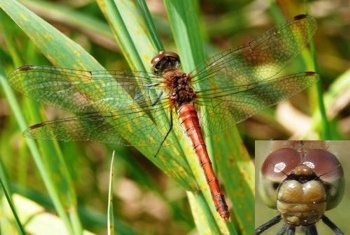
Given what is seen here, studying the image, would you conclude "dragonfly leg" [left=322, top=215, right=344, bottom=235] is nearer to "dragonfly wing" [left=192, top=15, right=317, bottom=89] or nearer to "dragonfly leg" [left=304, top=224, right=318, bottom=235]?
"dragonfly leg" [left=304, top=224, right=318, bottom=235]

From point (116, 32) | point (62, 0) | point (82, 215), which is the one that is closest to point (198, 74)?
point (116, 32)

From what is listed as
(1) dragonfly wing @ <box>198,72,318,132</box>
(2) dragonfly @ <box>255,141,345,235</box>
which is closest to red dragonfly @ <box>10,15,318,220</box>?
(1) dragonfly wing @ <box>198,72,318,132</box>

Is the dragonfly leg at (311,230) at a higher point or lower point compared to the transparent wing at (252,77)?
lower

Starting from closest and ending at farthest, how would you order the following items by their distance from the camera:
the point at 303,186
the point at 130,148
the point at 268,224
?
the point at 303,186 → the point at 268,224 → the point at 130,148

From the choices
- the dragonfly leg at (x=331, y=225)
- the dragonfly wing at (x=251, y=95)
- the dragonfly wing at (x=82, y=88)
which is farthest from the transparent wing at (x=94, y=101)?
the dragonfly leg at (x=331, y=225)

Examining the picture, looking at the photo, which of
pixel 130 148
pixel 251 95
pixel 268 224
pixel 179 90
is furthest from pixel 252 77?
pixel 130 148

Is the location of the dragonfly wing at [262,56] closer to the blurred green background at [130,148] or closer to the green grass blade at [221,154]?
the green grass blade at [221,154]

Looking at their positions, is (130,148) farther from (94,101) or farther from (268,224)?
(268,224)
